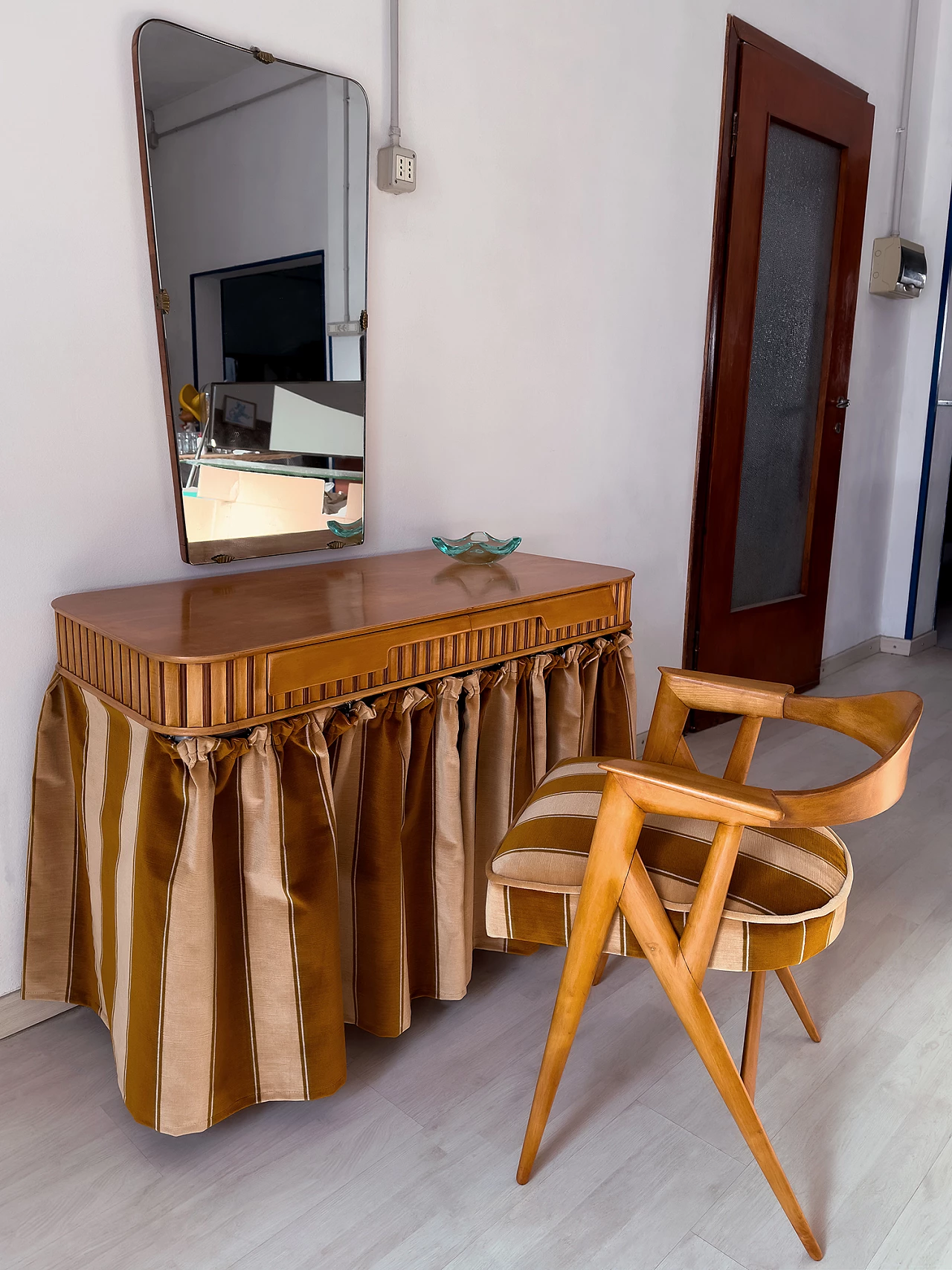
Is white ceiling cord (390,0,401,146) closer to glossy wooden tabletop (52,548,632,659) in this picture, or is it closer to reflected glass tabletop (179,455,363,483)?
reflected glass tabletop (179,455,363,483)

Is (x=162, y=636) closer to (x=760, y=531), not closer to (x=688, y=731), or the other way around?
(x=688, y=731)

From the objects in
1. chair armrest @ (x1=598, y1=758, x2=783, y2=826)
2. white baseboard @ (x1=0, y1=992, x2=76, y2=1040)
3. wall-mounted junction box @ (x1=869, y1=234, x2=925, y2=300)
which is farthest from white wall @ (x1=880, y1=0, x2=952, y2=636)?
white baseboard @ (x1=0, y1=992, x2=76, y2=1040)

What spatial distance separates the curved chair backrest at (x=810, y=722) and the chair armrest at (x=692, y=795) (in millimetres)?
26

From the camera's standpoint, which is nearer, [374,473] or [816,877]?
[816,877]

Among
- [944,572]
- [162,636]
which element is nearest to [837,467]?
[944,572]

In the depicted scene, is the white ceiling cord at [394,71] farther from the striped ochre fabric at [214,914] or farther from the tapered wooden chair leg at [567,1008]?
the tapered wooden chair leg at [567,1008]

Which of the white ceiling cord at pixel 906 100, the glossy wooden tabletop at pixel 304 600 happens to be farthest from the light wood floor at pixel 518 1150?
the white ceiling cord at pixel 906 100

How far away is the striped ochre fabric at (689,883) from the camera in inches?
49.6

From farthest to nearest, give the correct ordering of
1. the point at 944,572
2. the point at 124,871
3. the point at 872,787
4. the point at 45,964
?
the point at 944,572 < the point at 45,964 < the point at 124,871 < the point at 872,787

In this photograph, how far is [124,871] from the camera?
147 cm

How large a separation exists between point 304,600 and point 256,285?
66 centimetres

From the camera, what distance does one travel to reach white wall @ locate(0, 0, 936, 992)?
162cm

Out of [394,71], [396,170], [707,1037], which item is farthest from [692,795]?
[394,71]

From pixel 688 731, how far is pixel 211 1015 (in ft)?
7.42
